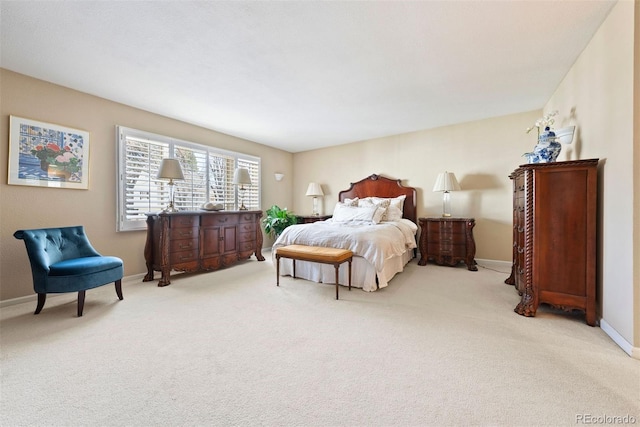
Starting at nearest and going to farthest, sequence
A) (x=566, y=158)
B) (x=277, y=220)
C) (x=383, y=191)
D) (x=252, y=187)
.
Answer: (x=566, y=158) → (x=383, y=191) → (x=277, y=220) → (x=252, y=187)

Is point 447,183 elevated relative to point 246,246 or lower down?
elevated

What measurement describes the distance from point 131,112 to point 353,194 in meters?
4.29

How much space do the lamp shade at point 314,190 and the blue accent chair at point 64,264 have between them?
4.00m

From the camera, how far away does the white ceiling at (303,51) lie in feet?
6.37

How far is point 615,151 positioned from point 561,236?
0.79 metres

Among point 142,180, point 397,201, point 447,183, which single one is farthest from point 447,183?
point 142,180

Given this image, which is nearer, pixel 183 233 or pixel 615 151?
pixel 615 151

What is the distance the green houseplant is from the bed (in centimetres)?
125

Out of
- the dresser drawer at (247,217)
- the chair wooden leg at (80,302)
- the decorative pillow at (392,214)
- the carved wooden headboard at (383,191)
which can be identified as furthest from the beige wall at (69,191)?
the decorative pillow at (392,214)

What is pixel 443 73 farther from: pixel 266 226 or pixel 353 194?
pixel 266 226

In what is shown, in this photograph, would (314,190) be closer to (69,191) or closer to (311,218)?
(311,218)

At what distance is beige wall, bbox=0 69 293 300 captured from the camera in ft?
9.03

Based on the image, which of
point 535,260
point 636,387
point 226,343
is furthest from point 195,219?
point 636,387

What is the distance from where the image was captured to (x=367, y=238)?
10.3 feet
